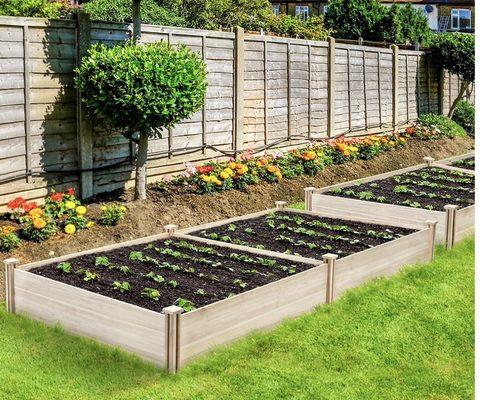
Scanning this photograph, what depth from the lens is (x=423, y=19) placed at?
35.2 m

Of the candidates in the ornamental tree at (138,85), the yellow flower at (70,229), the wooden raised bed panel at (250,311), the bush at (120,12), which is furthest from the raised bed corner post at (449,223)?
the bush at (120,12)

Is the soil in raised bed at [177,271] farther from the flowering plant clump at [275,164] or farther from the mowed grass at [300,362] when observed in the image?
the flowering plant clump at [275,164]

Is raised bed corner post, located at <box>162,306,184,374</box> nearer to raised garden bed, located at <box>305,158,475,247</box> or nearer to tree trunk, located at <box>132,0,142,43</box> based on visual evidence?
raised garden bed, located at <box>305,158,475,247</box>

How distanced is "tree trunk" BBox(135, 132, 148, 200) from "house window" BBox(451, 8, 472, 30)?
54911mm

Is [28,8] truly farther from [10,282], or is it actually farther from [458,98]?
[10,282]

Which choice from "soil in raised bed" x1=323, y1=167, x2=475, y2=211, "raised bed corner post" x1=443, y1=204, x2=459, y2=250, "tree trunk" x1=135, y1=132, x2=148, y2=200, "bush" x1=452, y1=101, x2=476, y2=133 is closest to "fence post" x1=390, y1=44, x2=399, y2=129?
"bush" x1=452, y1=101, x2=476, y2=133

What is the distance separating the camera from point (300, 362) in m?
4.91

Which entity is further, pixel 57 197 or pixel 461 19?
pixel 461 19

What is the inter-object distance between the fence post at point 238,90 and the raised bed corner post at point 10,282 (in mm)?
6332

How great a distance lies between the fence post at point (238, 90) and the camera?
11.6 metres

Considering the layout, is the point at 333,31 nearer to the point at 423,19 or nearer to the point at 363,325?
the point at 423,19

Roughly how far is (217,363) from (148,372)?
0.47 meters

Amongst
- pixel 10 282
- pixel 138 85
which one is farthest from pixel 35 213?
pixel 138 85

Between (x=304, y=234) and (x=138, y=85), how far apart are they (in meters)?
2.56
